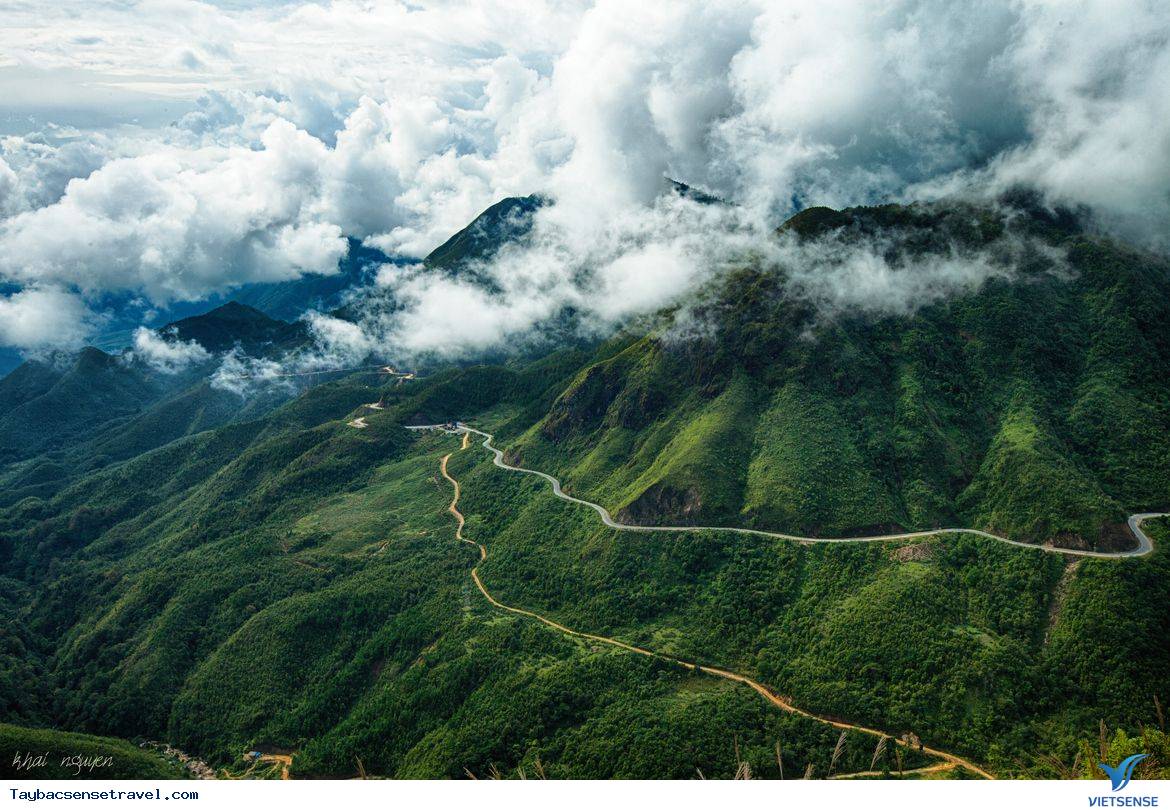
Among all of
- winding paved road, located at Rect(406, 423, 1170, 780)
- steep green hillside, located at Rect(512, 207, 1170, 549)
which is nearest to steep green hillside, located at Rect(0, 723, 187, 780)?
winding paved road, located at Rect(406, 423, 1170, 780)

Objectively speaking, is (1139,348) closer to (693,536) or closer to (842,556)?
(842,556)

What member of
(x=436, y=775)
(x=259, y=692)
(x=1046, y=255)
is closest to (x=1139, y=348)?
(x=1046, y=255)

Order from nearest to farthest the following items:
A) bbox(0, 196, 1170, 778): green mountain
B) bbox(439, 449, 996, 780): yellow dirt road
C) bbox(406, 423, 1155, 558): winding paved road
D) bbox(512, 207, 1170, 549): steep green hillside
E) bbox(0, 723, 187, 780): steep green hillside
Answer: bbox(439, 449, 996, 780): yellow dirt road → bbox(0, 196, 1170, 778): green mountain → bbox(0, 723, 187, 780): steep green hillside → bbox(406, 423, 1155, 558): winding paved road → bbox(512, 207, 1170, 549): steep green hillside

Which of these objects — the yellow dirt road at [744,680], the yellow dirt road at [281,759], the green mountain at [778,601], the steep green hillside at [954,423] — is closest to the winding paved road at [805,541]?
the yellow dirt road at [744,680]

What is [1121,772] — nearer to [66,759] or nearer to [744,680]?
[744,680]

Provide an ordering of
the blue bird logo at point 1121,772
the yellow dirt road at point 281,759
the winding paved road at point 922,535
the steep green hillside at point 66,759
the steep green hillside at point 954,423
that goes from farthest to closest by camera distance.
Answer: the steep green hillside at point 954,423 → the yellow dirt road at point 281,759 → the winding paved road at point 922,535 → the steep green hillside at point 66,759 → the blue bird logo at point 1121,772

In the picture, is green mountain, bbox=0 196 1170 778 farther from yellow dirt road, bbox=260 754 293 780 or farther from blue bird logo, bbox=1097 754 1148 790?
blue bird logo, bbox=1097 754 1148 790

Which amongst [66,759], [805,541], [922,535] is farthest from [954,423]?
[66,759]

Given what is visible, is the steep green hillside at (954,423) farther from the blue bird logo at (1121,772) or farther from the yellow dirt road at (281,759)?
the yellow dirt road at (281,759)
